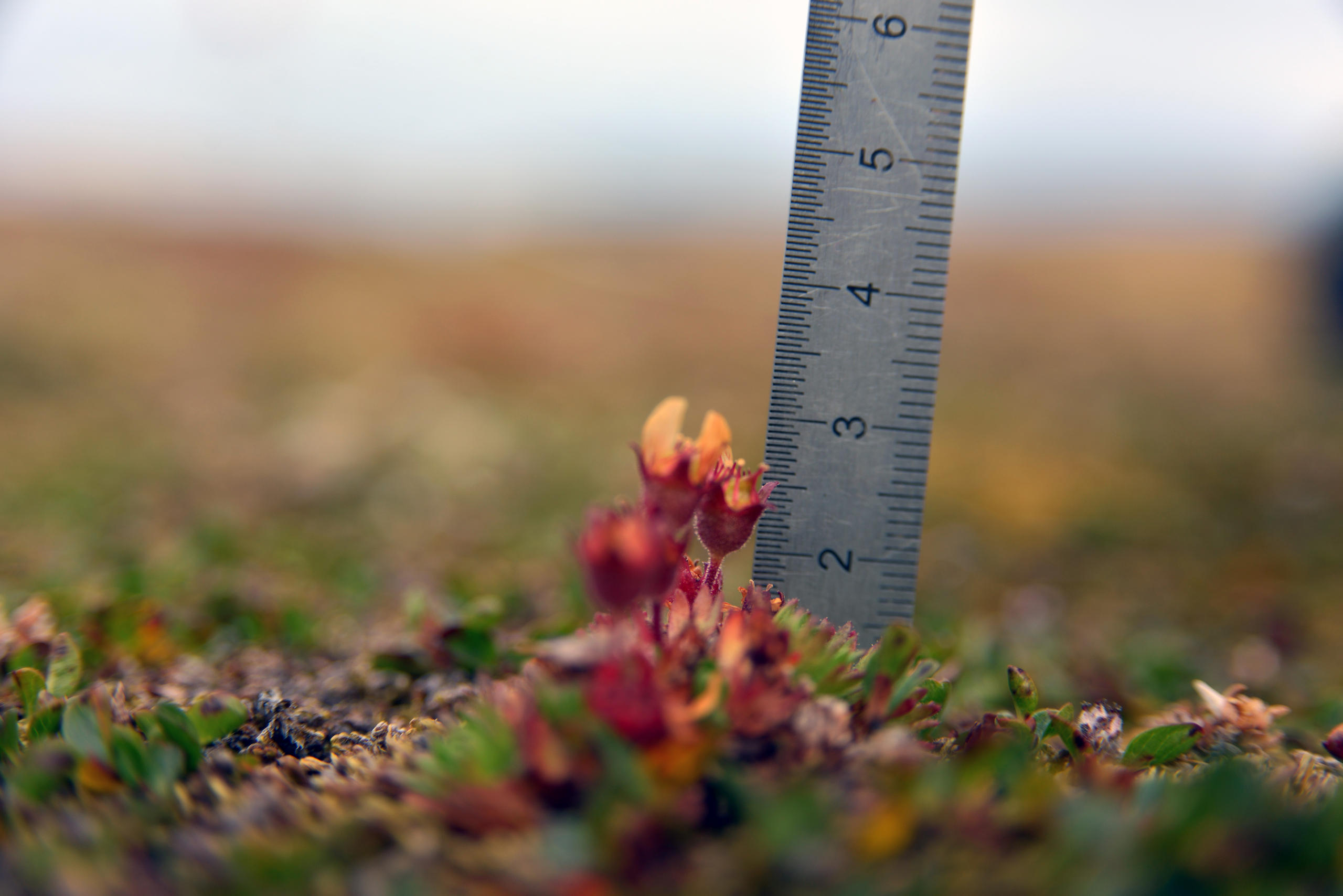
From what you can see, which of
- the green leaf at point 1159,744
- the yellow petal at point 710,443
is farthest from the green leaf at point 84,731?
the green leaf at point 1159,744

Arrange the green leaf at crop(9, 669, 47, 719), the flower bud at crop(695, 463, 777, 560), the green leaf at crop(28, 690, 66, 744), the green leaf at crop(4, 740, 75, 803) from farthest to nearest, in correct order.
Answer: the green leaf at crop(9, 669, 47, 719)
the green leaf at crop(28, 690, 66, 744)
the flower bud at crop(695, 463, 777, 560)
the green leaf at crop(4, 740, 75, 803)

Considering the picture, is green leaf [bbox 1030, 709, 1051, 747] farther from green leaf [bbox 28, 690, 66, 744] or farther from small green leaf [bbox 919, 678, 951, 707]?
green leaf [bbox 28, 690, 66, 744]

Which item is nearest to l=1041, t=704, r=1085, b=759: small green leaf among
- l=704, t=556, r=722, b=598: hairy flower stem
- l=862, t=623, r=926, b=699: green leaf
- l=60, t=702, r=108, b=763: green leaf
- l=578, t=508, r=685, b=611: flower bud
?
l=862, t=623, r=926, b=699: green leaf

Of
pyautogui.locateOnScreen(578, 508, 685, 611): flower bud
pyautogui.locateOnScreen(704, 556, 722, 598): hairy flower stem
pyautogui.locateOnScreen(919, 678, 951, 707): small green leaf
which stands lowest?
pyautogui.locateOnScreen(919, 678, 951, 707): small green leaf

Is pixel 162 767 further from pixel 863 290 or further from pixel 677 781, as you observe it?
pixel 863 290

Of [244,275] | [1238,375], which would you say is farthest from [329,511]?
[244,275]

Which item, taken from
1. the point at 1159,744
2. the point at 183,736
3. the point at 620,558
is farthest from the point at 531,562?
the point at 620,558
